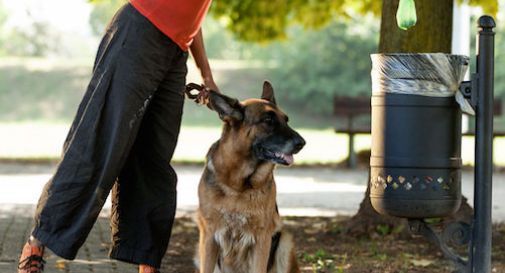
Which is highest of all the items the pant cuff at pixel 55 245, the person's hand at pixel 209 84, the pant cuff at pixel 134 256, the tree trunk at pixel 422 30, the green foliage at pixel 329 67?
the green foliage at pixel 329 67

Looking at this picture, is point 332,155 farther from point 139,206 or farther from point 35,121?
point 35,121

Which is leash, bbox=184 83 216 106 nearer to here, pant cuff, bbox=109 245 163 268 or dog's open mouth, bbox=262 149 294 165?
dog's open mouth, bbox=262 149 294 165

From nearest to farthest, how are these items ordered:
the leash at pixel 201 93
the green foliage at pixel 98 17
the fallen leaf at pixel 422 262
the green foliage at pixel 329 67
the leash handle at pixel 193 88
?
the leash at pixel 201 93 → the leash handle at pixel 193 88 → the fallen leaf at pixel 422 262 → the green foliage at pixel 329 67 → the green foliage at pixel 98 17

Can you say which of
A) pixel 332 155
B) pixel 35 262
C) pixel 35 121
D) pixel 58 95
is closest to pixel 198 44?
pixel 35 262

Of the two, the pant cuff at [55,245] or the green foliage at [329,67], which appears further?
the green foliage at [329,67]

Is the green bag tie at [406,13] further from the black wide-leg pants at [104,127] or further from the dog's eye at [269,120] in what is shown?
the black wide-leg pants at [104,127]

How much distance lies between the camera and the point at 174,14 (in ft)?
17.0

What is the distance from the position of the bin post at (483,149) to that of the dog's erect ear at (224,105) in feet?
4.04

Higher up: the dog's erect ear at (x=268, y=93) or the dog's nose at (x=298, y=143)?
the dog's erect ear at (x=268, y=93)

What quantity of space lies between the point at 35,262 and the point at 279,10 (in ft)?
36.5

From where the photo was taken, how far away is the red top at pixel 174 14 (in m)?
5.16

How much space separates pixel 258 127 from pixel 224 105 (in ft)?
0.70

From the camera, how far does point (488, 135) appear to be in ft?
16.6

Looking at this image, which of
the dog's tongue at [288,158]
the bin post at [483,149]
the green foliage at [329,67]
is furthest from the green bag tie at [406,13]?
the green foliage at [329,67]
